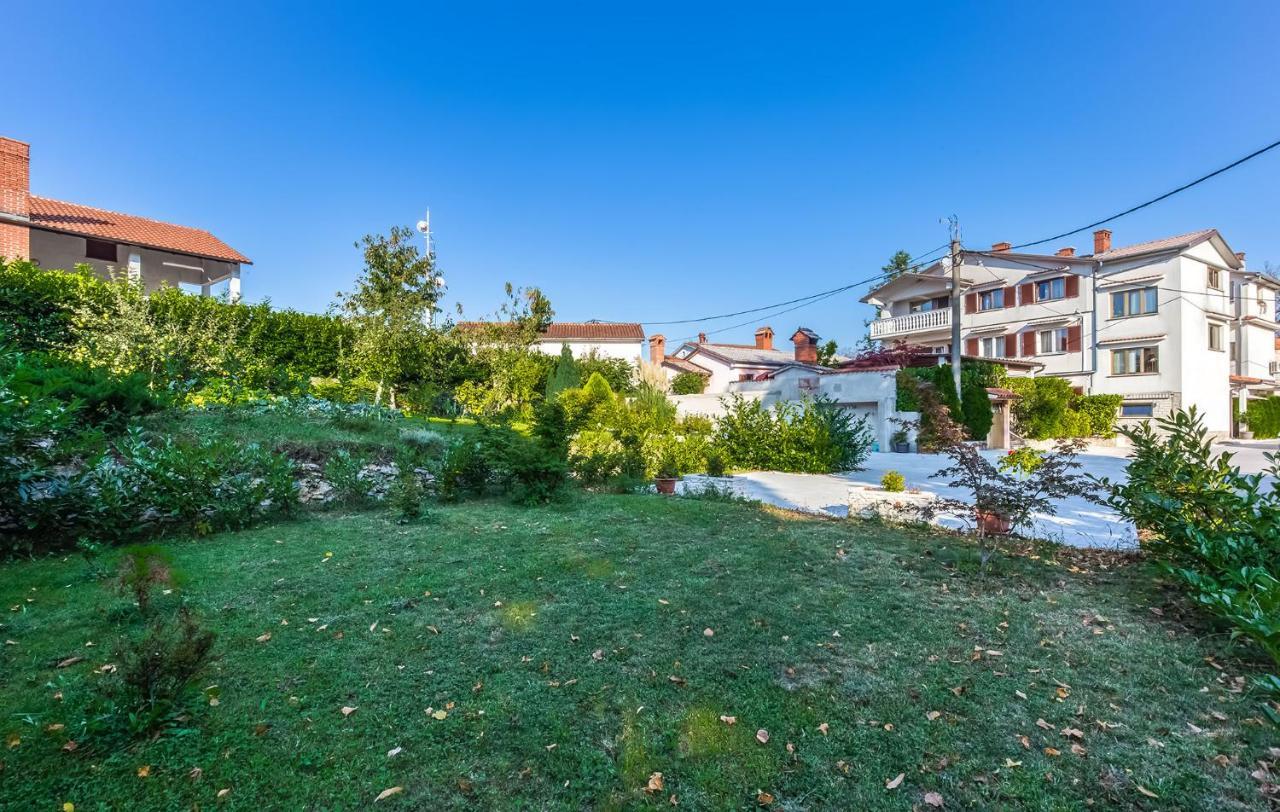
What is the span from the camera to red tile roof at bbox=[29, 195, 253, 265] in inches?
773

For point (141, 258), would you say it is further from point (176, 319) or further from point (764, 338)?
point (764, 338)

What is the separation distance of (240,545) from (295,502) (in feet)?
3.73

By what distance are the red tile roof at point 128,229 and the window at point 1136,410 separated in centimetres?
3892

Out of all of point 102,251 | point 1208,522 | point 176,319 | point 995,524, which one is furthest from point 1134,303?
point 102,251

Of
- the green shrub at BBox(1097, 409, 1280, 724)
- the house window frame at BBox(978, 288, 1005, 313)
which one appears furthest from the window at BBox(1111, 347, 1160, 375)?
the green shrub at BBox(1097, 409, 1280, 724)

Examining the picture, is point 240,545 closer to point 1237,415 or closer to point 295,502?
point 295,502

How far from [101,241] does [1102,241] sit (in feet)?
139

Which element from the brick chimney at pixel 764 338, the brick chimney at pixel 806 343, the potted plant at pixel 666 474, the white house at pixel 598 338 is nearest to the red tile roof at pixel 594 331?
the white house at pixel 598 338

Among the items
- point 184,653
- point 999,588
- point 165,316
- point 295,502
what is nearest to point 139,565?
point 184,653

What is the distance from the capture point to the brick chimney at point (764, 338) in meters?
39.2

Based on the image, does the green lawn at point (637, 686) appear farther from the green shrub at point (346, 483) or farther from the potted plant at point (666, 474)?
the potted plant at point (666, 474)

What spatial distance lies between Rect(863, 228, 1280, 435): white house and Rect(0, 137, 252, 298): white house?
31.5m

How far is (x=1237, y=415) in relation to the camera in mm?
30125

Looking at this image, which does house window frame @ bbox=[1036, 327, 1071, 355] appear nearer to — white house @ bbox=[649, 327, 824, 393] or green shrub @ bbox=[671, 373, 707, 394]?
white house @ bbox=[649, 327, 824, 393]
